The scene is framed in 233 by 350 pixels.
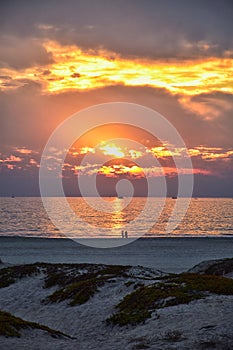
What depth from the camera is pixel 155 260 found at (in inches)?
2635

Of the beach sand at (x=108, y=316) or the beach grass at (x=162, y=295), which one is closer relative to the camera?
the beach sand at (x=108, y=316)

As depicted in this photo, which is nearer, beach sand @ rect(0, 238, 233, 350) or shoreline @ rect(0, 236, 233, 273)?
beach sand @ rect(0, 238, 233, 350)

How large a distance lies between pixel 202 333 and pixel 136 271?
17.0 meters

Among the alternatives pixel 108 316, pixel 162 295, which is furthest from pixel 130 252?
pixel 108 316

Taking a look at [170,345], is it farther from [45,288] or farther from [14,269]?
[14,269]

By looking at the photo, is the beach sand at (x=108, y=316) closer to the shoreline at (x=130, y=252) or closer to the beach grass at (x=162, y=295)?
the beach grass at (x=162, y=295)

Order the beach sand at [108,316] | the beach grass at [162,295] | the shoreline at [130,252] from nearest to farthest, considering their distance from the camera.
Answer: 1. the beach sand at [108,316]
2. the beach grass at [162,295]
3. the shoreline at [130,252]

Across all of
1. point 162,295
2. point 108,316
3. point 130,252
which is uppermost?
point 162,295

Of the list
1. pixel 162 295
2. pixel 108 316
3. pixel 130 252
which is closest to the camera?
pixel 108 316

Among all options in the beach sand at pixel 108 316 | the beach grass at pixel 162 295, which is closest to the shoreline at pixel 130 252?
the beach sand at pixel 108 316

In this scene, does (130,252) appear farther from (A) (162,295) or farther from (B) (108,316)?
(B) (108,316)

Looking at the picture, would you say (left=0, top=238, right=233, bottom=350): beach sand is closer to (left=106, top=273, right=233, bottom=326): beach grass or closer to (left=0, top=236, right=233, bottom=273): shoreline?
(left=106, top=273, right=233, bottom=326): beach grass

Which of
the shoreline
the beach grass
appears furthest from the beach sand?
the shoreline

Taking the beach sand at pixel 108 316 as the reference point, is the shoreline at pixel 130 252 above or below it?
below
